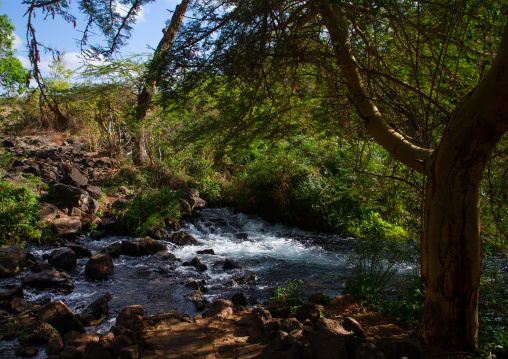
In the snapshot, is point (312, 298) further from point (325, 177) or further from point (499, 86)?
point (325, 177)

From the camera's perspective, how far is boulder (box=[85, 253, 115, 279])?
6.02m

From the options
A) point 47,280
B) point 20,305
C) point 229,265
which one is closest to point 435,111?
point 229,265

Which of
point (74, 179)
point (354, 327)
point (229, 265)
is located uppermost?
point (74, 179)

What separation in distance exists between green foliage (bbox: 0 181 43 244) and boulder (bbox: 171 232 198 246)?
2794 mm

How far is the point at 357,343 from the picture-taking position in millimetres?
2807

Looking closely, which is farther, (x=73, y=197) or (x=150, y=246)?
(x=73, y=197)

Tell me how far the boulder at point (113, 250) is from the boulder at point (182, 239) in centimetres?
136

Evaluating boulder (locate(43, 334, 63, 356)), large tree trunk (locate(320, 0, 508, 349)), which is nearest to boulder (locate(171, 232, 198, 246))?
boulder (locate(43, 334, 63, 356))

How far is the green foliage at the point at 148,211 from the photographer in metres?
8.67

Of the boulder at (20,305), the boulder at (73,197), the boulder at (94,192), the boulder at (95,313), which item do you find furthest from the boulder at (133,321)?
the boulder at (94,192)

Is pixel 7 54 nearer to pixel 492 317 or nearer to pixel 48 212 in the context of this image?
pixel 48 212

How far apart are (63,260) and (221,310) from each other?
Result: 3.47 metres

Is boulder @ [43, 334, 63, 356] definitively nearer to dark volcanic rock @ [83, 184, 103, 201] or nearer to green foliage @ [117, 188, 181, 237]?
green foliage @ [117, 188, 181, 237]

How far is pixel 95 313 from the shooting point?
14.8 feet
